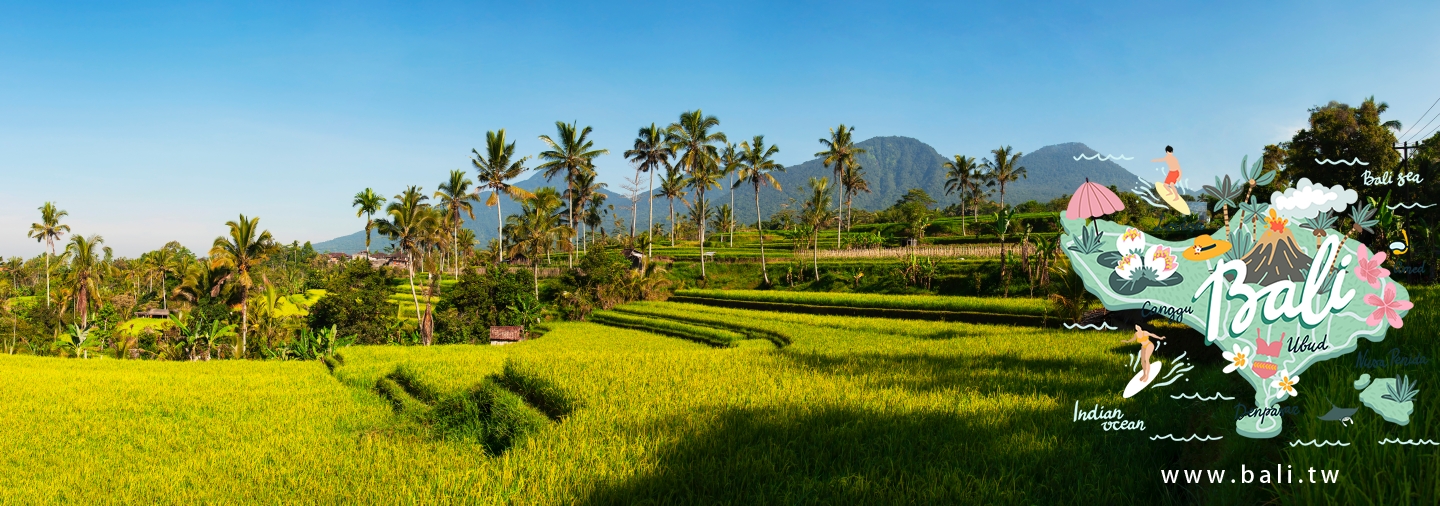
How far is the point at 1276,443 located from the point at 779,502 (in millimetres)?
2780

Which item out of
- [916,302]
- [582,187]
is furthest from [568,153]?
[916,302]

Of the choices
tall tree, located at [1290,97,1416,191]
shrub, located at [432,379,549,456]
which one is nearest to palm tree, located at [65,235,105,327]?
shrub, located at [432,379,549,456]

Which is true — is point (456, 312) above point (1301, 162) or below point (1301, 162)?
below

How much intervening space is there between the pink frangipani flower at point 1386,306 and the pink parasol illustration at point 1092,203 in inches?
41.6

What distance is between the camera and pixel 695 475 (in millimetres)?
4117

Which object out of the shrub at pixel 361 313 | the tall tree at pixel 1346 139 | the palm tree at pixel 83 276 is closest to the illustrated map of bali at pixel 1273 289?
the shrub at pixel 361 313

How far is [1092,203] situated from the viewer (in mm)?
3414

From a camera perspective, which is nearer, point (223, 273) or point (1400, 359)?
point (1400, 359)

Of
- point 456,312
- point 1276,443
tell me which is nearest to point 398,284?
point 456,312

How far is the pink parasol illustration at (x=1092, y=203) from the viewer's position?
10.8 ft

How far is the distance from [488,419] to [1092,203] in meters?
6.34

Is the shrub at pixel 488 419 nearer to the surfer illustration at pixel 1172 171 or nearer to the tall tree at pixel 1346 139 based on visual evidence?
the surfer illustration at pixel 1172 171

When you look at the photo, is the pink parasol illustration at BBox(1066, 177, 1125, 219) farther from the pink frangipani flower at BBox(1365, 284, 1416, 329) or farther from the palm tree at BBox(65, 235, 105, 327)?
the palm tree at BBox(65, 235, 105, 327)

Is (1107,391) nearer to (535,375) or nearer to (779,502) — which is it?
(779,502)
